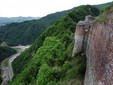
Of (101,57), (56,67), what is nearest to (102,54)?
(101,57)

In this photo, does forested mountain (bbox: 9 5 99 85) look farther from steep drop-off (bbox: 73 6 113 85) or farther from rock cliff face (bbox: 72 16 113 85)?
steep drop-off (bbox: 73 6 113 85)

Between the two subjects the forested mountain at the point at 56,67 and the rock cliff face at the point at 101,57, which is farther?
the forested mountain at the point at 56,67

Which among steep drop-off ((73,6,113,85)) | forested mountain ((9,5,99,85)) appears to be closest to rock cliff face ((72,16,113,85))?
steep drop-off ((73,6,113,85))

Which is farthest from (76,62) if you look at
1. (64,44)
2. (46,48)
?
(46,48)

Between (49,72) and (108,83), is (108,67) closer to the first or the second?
(108,83)

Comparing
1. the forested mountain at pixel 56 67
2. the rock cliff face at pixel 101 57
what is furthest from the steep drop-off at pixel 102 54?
the forested mountain at pixel 56 67

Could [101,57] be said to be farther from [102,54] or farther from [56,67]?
[56,67]

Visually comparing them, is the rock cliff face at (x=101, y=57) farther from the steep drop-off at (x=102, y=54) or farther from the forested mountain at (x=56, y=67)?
the forested mountain at (x=56, y=67)

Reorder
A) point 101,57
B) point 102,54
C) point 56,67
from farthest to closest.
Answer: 1. point 56,67
2. point 101,57
3. point 102,54

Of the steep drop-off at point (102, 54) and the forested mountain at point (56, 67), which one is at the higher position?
the steep drop-off at point (102, 54)

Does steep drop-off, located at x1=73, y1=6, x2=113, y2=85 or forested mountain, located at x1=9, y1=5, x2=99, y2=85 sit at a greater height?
steep drop-off, located at x1=73, y1=6, x2=113, y2=85

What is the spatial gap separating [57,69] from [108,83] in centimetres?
2413

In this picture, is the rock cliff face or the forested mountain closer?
the rock cliff face

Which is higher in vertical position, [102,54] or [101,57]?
[102,54]
